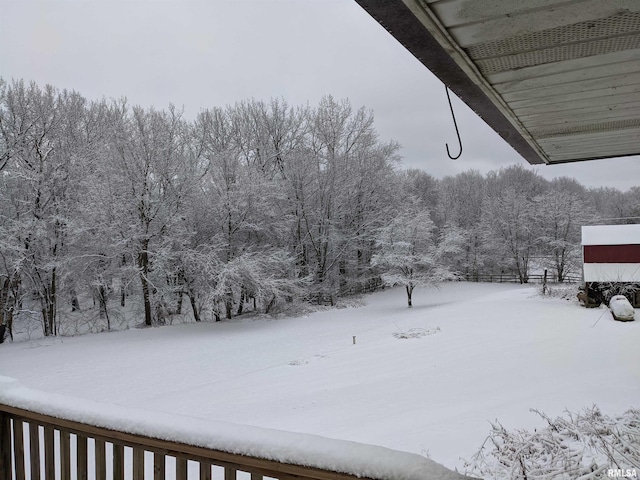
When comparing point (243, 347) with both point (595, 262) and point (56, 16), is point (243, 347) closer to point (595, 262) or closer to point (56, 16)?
point (595, 262)

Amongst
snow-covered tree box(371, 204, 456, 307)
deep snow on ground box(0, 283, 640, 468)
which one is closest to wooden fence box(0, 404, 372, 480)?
deep snow on ground box(0, 283, 640, 468)

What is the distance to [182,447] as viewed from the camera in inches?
54.4

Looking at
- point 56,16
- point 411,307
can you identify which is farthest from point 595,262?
point 56,16

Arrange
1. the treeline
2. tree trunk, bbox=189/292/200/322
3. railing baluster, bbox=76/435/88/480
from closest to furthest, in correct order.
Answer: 1. railing baluster, bbox=76/435/88/480
2. the treeline
3. tree trunk, bbox=189/292/200/322

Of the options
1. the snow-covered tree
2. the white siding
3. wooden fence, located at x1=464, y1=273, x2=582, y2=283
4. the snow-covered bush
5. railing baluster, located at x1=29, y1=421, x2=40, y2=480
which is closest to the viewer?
railing baluster, located at x1=29, y1=421, x2=40, y2=480

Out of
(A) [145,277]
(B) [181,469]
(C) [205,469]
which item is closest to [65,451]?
(B) [181,469]

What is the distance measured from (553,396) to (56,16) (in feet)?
72.2

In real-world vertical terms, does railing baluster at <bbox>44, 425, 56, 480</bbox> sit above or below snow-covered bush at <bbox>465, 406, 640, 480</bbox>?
above

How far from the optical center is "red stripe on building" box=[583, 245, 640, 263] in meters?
14.6

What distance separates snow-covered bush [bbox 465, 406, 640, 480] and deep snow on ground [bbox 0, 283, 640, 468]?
0.42m

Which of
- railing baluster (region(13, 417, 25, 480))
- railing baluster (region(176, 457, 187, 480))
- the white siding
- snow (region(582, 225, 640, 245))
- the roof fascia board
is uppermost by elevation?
the roof fascia board

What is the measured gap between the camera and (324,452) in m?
1.19

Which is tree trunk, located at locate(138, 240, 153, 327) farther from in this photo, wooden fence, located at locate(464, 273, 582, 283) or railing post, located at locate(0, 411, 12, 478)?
wooden fence, located at locate(464, 273, 582, 283)

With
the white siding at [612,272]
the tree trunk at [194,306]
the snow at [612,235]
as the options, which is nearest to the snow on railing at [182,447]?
the tree trunk at [194,306]
